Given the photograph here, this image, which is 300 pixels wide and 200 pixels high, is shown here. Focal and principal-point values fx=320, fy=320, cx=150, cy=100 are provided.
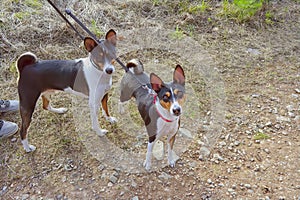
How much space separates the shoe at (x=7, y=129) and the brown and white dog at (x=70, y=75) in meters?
0.28

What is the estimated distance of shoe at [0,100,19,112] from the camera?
2.95 meters

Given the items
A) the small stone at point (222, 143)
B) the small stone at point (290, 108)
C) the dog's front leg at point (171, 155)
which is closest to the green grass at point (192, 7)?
the small stone at point (290, 108)

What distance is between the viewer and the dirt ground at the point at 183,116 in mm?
2385

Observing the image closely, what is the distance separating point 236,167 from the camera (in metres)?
2.47

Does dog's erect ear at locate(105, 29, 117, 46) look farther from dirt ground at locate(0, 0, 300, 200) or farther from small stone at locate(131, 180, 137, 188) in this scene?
small stone at locate(131, 180, 137, 188)

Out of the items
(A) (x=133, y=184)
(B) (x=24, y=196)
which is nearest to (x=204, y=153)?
(A) (x=133, y=184)

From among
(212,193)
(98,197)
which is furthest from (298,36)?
(98,197)

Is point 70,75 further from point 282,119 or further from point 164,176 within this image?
point 282,119

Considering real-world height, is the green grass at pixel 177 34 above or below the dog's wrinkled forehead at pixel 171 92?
below

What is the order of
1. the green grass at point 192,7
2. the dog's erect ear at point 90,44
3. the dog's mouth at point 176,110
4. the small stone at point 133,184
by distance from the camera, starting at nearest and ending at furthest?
the dog's mouth at point 176,110 < the dog's erect ear at point 90,44 < the small stone at point 133,184 < the green grass at point 192,7

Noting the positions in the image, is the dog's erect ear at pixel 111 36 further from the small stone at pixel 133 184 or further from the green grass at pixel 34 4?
the green grass at pixel 34 4

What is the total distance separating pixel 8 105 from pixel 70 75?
934 mm

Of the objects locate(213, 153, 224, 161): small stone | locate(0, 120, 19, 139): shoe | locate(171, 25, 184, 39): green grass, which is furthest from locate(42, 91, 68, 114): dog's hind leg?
locate(171, 25, 184, 39): green grass

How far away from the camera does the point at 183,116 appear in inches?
116
